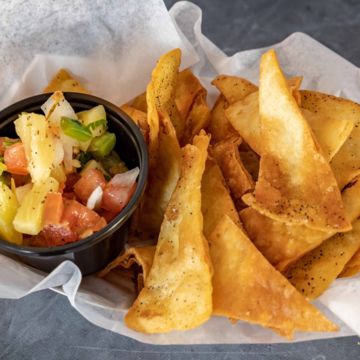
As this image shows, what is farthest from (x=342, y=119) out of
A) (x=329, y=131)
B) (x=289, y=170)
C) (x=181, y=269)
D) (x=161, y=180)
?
(x=181, y=269)

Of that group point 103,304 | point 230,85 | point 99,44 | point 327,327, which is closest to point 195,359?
point 103,304

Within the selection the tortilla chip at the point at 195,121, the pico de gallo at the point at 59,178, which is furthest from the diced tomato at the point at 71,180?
the tortilla chip at the point at 195,121

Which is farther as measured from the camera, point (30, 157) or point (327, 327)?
point (30, 157)

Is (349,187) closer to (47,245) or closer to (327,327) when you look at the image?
(327,327)

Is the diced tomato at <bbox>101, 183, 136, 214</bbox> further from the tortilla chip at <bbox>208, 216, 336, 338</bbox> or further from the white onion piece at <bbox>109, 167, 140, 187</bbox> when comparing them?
the tortilla chip at <bbox>208, 216, 336, 338</bbox>

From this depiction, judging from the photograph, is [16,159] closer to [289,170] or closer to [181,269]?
[181,269]
